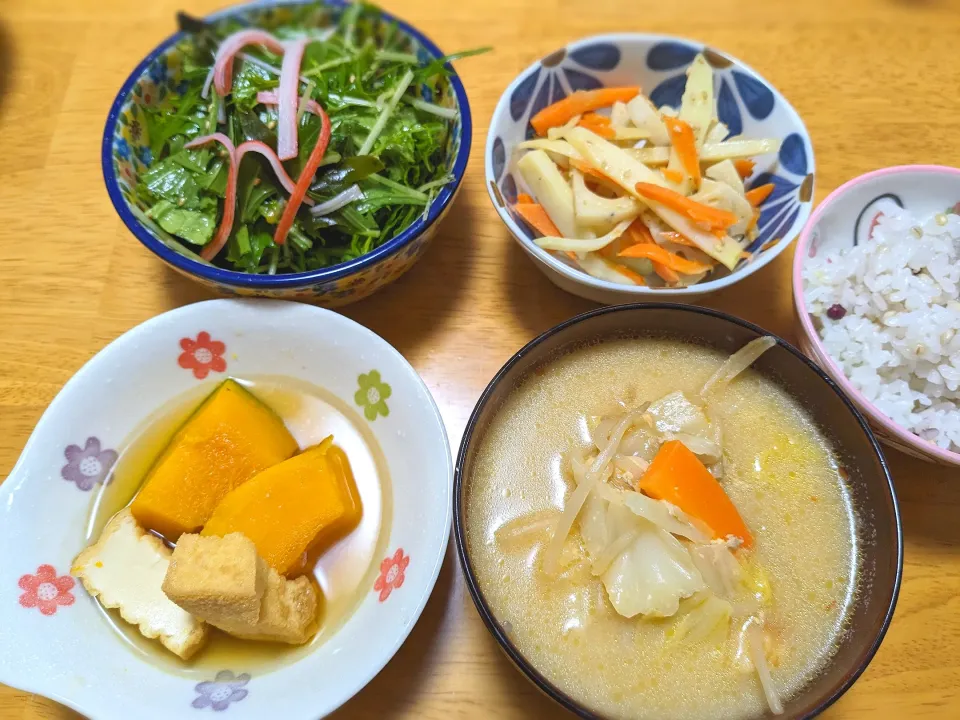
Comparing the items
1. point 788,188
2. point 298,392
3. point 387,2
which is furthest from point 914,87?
point 298,392

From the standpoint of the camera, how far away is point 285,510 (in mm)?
1139

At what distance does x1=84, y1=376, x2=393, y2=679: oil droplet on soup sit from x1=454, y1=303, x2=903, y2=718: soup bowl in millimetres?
287

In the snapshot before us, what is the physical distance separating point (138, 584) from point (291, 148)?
0.84 m

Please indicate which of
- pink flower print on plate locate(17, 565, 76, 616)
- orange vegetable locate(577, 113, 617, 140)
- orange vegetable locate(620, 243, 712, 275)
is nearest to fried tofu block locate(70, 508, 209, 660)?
pink flower print on plate locate(17, 565, 76, 616)

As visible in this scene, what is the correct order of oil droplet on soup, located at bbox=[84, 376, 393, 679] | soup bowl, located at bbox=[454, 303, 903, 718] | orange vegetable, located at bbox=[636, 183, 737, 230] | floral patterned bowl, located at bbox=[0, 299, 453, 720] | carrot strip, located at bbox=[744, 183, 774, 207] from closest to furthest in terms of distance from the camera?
soup bowl, located at bbox=[454, 303, 903, 718] < floral patterned bowl, located at bbox=[0, 299, 453, 720] < oil droplet on soup, located at bbox=[84, 376, 393, 679] < orange vegetable, located at bbox=[636, 183, 737, 230] < carrot strip, located at bbox=[744, 183, 774, 207]

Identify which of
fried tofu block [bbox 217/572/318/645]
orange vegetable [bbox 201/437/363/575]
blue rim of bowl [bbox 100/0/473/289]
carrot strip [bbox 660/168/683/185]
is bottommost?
fried tofu block [bbox 217/572/318/645]

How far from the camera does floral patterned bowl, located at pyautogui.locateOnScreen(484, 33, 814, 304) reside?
4.23 ft

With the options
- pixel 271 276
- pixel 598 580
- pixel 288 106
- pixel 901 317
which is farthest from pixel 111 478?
pixel 901 317

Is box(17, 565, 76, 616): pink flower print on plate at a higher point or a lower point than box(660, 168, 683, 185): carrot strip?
lower

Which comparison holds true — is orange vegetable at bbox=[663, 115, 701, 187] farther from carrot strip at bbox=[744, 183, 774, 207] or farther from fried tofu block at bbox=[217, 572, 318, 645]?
fried tofu block at bbox=[217, 572, 318, 645]

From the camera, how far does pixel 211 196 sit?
130cm

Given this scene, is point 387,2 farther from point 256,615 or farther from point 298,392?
point 256,615

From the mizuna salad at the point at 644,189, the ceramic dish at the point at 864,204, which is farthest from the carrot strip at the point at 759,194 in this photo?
the ceramic dish at the point at 864,204

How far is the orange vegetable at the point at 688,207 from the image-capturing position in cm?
126
